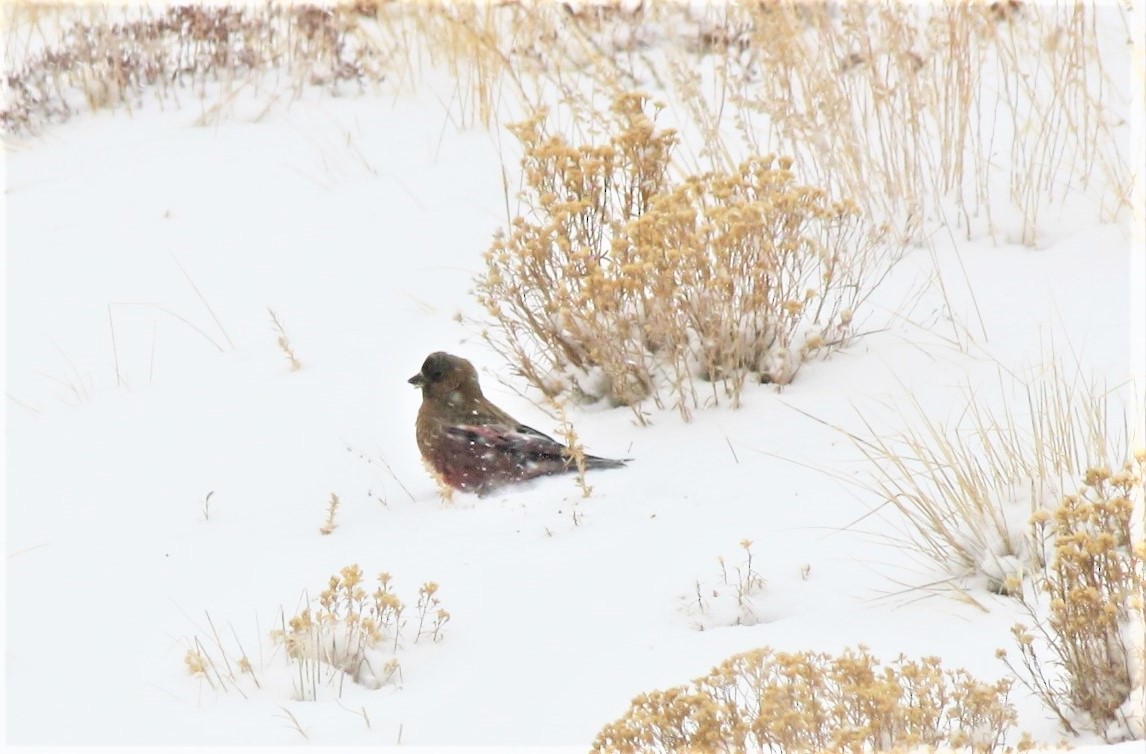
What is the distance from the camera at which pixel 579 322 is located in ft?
15.5

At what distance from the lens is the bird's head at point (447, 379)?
4.48 meters

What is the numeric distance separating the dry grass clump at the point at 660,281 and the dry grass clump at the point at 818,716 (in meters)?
1.97

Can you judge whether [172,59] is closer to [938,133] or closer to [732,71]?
[732,71]

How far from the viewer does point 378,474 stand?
15.2 ft

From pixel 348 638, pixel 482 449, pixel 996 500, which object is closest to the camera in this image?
pixel 348 638

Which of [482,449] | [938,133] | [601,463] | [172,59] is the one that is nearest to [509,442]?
[482,449]

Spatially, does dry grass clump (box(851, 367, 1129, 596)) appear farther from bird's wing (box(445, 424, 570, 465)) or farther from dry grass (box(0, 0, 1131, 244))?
dry grass (box(0, 0, 1131, 244))

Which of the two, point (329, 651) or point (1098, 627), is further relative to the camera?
point (329, 651)

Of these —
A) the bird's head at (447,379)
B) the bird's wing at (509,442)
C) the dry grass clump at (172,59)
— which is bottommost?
the bird's wing at (509,442)

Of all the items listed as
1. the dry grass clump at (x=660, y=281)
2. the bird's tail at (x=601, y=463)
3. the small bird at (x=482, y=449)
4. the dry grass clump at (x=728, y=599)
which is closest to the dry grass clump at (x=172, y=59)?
the dry grass clump at (x=660, y=281)

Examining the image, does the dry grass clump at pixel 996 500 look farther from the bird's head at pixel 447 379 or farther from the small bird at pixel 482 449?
the bird's head at pixel 447 379

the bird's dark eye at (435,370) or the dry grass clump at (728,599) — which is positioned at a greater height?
the bird's dark eye at (435,370)

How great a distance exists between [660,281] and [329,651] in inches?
69.9

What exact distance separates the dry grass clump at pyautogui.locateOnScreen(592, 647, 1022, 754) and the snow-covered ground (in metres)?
0.30
